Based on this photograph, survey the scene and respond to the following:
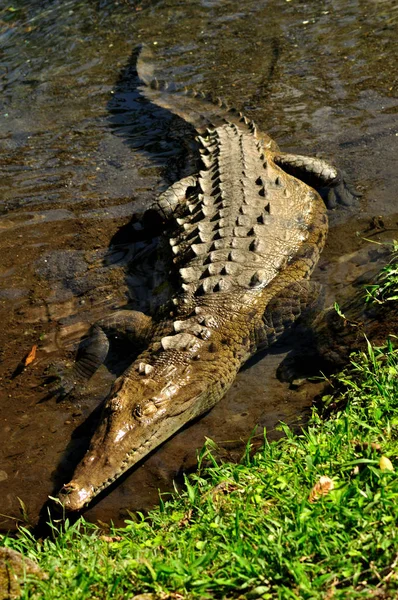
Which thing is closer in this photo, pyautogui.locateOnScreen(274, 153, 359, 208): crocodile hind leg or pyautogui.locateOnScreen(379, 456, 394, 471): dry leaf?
pyautogui.locateOnScreen(379, 456, 394, 471): dry leaf

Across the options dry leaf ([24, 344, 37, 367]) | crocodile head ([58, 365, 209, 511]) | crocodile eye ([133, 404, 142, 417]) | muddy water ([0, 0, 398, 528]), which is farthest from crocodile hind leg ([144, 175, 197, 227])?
crocodile eye ([133, 404, 142, 417])

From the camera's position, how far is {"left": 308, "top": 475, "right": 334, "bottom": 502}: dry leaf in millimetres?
2785

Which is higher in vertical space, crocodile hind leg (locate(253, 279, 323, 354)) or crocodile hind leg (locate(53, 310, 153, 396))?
crocodile hind leg (locate(53, 310, 153, 396))

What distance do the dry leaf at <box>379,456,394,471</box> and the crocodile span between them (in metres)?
1.76

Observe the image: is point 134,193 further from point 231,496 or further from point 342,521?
point 342,521

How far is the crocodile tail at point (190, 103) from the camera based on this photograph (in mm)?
7762

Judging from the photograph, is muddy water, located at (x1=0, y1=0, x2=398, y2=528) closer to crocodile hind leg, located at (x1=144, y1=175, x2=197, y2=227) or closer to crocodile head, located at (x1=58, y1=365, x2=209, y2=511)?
crocodile head, located at (x1=58, y1=365, x2=209, y2=511)

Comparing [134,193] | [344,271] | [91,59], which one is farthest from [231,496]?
[91,59]

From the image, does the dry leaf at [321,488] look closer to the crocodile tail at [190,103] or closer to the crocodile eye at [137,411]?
the crocodile eye at [137,411]

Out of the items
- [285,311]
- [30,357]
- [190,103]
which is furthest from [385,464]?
[190,103]

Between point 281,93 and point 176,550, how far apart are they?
7.04 metres

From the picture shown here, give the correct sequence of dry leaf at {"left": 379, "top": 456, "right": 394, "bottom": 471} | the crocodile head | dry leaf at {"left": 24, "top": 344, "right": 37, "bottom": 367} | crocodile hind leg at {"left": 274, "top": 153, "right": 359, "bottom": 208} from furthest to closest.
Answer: crocodile hind leg at {"left": 274, "top": 153, "right": 359, "bottom": 208} < dry leaf at {"left": 24, "top": 344, "right": 37, "bottom": 367} < the crocodile head < dry leaf at {"left": 379, "top": 456, "right": 394, "bottom": 471}

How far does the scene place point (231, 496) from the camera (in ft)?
10.2

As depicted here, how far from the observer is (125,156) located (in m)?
7.80
